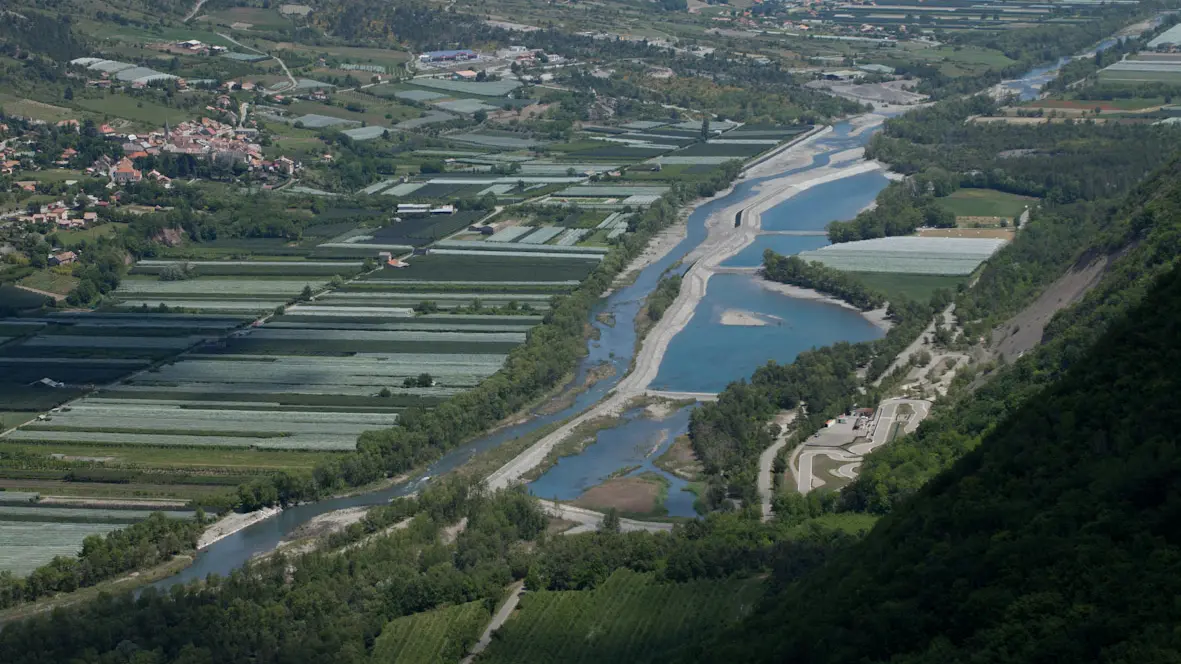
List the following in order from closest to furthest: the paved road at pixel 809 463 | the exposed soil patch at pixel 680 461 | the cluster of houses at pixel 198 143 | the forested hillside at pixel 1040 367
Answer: the forested hillside at pixel 1040 367, the paved road at pixel 809 463, the exposed soil patch at pixel 680 461, the cluster of houses at pixel 198 143

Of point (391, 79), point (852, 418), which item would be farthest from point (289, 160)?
point (852, 418)

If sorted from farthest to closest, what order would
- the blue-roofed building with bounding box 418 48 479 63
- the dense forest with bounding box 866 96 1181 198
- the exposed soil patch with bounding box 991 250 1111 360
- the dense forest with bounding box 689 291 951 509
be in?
the blue-roofed building with bounding box 418 48 479 63 < the dense forest with bounding box 866 96 1181 198 < the exposed soil patch with bounding box 991 250 1111 360 < the dense forest with bounding box 689 291 951 509

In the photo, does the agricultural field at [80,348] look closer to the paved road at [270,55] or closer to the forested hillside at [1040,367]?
the forested hillside at [1040,367]

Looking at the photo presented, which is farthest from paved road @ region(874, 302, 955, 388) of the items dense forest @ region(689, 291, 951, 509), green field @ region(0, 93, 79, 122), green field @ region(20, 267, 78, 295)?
green field @ region(0, 93, 79, 122)

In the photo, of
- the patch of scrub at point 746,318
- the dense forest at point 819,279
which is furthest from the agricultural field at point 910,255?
the patch of scrub at point 746,318

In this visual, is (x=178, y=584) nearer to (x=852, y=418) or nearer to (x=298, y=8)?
(x=852, y=418)

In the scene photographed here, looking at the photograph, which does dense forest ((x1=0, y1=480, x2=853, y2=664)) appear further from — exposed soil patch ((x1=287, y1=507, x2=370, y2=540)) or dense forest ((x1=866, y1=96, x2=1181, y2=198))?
dense forest ((x1=866, y1=96, x2=1181, y2=198))

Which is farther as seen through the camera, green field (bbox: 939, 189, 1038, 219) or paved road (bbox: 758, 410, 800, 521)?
green field (bbox: 939, 189, 1038, 219)
